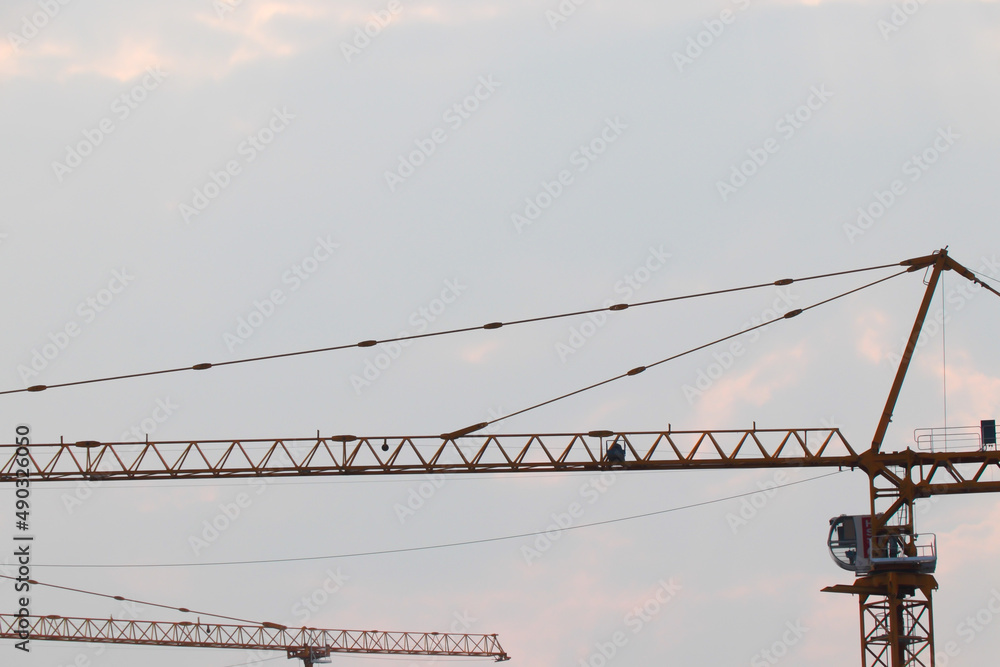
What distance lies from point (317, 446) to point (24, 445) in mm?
17473

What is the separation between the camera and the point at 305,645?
17312 centimetres

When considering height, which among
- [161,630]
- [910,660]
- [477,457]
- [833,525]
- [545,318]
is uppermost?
[161,630]

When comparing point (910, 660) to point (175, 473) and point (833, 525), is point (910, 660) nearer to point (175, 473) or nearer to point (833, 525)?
point (833, 525)

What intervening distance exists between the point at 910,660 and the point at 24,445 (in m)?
49.2

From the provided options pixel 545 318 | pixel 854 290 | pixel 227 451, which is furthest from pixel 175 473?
pixel 854 290

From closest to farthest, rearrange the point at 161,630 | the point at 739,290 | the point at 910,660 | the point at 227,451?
the point at 910,660, the point at 739,290, the point at 227,451, the point at 161,630

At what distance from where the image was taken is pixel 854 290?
251 ft

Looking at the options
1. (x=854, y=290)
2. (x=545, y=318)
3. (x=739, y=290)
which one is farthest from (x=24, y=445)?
(x=854, y=290)

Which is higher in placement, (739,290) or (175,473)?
(739,290)

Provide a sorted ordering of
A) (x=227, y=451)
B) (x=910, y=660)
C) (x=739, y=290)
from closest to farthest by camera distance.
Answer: (x=910, y=660) → (x=739, y=290) → (x=227, y=451)

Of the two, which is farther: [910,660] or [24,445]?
[24,445]

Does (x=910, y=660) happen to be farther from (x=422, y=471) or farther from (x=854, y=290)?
(x=422, y=471)

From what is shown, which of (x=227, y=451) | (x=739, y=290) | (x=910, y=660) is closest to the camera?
(x=910, y=660)

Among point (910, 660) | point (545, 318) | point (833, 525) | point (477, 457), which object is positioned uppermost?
point (545, 318)
